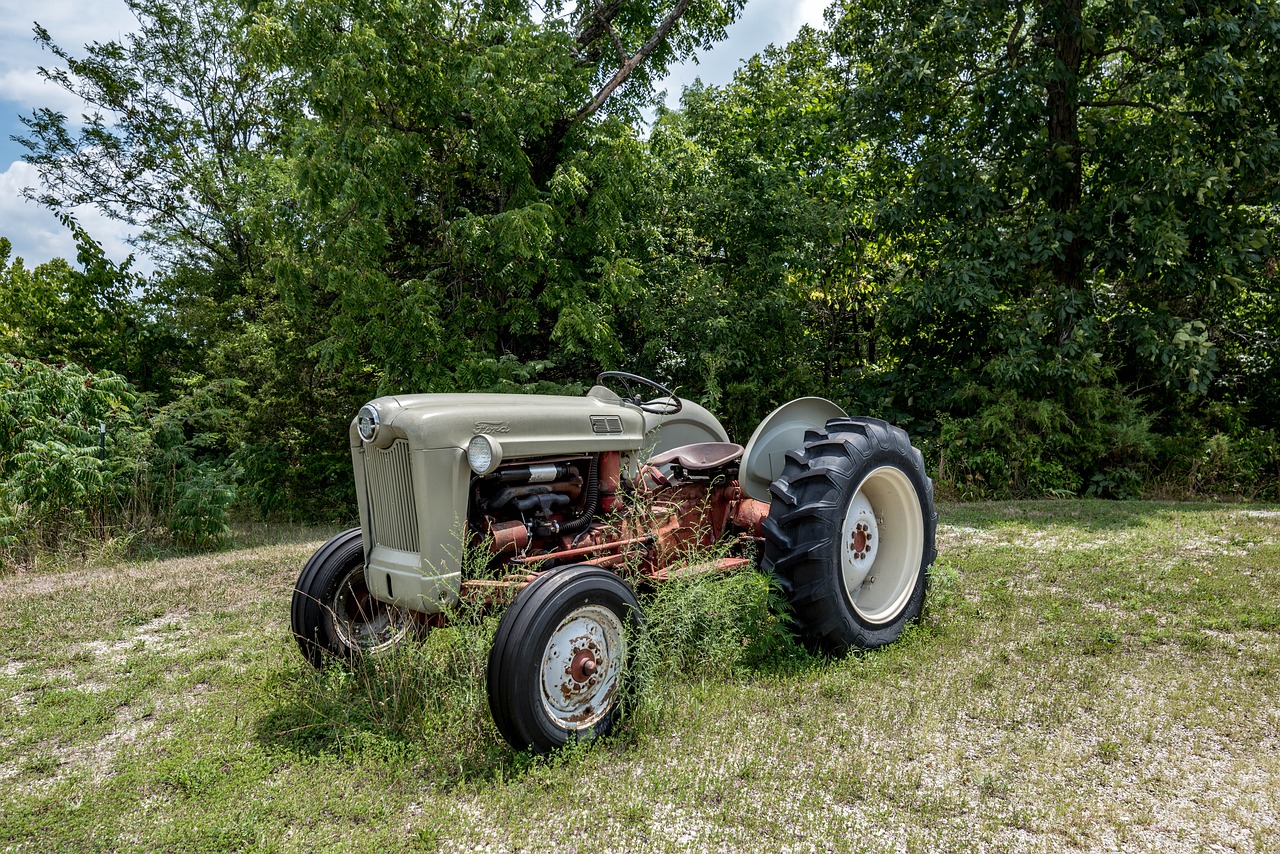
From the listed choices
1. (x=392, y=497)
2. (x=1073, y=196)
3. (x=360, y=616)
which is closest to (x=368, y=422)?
(x=392, y=497)

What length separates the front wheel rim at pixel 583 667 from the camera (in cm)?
313

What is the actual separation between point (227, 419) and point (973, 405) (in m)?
10.1

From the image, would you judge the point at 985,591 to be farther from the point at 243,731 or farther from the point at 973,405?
the point at 973,405

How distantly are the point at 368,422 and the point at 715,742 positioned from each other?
1.91m

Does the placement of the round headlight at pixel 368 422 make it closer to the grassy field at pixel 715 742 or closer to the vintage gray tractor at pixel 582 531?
the vintage gray tractor at pixel 582 531

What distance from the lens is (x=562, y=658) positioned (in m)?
3.15

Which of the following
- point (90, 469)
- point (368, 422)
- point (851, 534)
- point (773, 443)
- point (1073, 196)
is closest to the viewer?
point (368, 422)

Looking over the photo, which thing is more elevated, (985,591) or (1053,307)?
(1053,307)

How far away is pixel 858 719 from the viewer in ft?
11.1

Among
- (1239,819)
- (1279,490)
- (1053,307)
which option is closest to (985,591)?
(1239,819)

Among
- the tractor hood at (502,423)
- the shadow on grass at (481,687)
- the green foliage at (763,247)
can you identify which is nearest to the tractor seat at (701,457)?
the tractor hood at (502,423)

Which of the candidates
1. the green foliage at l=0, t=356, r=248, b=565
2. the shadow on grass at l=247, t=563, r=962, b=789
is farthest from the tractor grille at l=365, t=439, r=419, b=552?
the green foliage at l=0, t=356, r=248, b=565

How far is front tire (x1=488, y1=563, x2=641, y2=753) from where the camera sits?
9.68ft

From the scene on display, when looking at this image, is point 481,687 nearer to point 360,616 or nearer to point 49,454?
point 360,616
